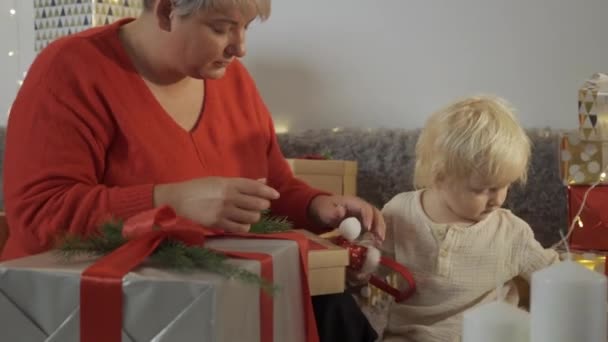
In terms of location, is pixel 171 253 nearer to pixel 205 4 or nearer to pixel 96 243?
pixel 96 243

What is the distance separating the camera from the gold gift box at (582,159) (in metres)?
1.44

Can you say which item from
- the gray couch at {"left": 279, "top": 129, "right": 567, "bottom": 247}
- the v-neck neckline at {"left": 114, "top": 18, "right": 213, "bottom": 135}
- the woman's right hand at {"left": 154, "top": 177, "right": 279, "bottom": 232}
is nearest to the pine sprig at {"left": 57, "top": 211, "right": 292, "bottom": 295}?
the woman's right hand at {"left": 154, "top": 177, "right": 279, "bottom": 232}

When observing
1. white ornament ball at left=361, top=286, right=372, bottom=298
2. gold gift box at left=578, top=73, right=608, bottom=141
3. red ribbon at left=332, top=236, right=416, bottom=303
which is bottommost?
white ornament ball at left=361, top=286, right=372, bottom=298

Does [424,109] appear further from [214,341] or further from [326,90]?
[214,341]

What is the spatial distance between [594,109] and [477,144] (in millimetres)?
284

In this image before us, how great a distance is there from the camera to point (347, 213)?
4.11 ft

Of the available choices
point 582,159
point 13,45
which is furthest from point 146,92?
point 13,45

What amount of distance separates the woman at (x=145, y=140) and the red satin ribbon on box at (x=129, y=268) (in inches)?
4.5

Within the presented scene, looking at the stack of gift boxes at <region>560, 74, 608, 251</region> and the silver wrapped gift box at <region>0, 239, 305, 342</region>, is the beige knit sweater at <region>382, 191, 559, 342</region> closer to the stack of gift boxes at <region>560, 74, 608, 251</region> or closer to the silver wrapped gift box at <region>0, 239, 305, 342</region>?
the stack of gift boxes at <region>560, 74, 608, 251</region>

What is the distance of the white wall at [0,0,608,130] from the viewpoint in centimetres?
166

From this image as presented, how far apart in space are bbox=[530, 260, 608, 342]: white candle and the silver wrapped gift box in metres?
0.27

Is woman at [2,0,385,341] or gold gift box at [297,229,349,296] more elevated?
woman at [2,0,385,341]

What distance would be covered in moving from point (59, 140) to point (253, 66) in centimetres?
99

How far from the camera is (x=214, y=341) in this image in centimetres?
70
